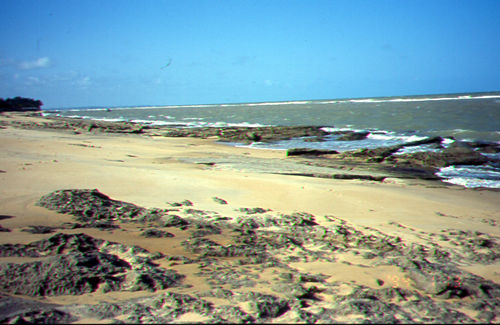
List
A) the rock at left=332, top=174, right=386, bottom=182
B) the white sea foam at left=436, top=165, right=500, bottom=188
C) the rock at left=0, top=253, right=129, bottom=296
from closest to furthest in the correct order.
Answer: the rock at left=0, top=253, right=129, bottom=296, the rock at left=332, top=174, right=386, bottom=182, the white sea foam at left=436, top=165, right=500, bottom=188

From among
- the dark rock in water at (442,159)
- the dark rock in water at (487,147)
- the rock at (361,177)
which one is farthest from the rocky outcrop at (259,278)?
the dark rock in water at (487,147)

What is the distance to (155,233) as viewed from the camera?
4027 mm

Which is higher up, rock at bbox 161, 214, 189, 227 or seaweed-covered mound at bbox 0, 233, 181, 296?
seaweed-covered mound at bbox 0, 233, 181, 296

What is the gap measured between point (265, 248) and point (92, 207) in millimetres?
2181

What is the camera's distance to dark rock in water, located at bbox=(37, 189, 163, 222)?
4.52m

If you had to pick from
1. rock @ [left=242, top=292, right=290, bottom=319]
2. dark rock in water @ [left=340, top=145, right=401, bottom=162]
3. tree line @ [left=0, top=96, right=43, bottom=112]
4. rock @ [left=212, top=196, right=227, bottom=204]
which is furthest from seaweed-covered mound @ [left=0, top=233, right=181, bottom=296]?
tree line @ [left=0, top=96, right=43, bottom=112]

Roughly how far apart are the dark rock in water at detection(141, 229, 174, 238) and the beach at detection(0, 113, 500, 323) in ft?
0.06

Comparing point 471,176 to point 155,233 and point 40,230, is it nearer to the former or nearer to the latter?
point 155,233

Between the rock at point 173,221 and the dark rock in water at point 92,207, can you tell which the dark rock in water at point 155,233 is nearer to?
the rock at point 173,221

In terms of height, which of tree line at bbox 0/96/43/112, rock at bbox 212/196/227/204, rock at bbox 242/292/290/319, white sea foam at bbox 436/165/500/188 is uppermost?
tree line at bbox 0/96/43/112

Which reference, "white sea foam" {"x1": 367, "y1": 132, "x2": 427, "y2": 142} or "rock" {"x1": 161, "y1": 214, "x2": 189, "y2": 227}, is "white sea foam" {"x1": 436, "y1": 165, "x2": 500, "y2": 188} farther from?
"white sea foam" {"x1": 367, "y1": 132, "x2": 427, "y2": 142}

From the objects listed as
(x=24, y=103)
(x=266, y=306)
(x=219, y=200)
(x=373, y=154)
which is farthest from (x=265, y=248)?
(x=24, y=103)

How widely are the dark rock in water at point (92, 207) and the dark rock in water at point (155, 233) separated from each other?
479 millimetres

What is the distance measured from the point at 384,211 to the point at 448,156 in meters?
8.78
